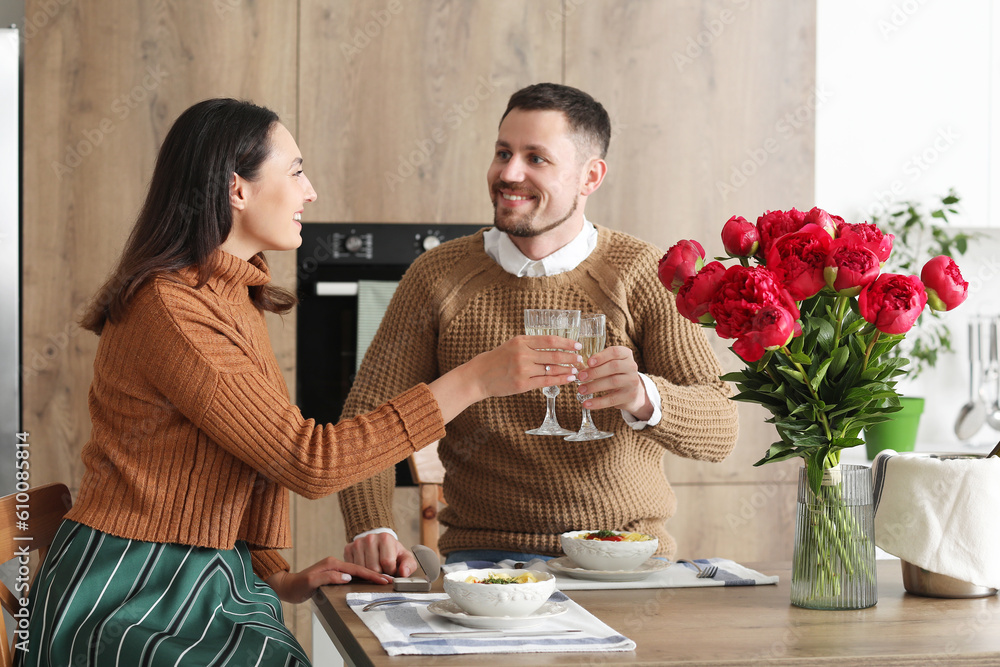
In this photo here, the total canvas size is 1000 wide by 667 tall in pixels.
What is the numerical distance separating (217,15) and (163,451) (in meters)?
1.85

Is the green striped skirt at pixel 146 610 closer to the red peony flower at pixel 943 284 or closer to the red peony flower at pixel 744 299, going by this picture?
the red peony flower at pixel 744 299

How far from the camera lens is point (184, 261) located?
1472 millimetres

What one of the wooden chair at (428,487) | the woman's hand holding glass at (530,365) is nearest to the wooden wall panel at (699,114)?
the wooden chair at (428,487)

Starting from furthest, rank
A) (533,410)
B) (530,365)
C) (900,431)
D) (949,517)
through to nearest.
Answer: (900,431) → (533,410) → (530,365) → (949,517)

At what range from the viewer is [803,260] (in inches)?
47.5

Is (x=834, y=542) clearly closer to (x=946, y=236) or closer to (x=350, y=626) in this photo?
(x=350, y=626)

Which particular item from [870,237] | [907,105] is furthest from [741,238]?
[907,105]

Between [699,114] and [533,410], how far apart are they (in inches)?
60.7

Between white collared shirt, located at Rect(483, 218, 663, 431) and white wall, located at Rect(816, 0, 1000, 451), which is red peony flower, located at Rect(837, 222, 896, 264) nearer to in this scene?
white collared shirt, located at Rect(483, 218, 663, 431)

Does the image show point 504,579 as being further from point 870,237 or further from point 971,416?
point 971,416

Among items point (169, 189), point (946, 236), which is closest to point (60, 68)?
point (169, 189)

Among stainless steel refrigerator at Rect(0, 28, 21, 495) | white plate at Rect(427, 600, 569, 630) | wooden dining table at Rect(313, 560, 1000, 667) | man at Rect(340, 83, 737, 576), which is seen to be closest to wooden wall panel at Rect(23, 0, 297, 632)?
stainless steel refrigerator at Rect(0, 28, 21, 495)

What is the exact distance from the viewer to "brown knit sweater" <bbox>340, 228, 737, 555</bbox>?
1.82m

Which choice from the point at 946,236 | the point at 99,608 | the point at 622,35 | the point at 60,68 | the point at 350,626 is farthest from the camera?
the point at 946,236
